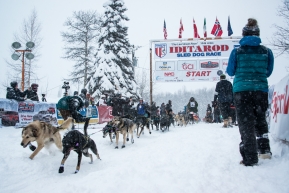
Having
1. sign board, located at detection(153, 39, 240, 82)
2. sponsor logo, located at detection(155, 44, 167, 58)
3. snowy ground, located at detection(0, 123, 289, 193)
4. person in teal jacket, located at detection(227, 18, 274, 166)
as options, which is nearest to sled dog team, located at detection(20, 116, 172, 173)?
snowy ground, located at detection(0, 123, 289, 193)

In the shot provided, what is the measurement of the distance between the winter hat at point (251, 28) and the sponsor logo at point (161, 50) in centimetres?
1450

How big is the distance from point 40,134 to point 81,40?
63.8 ft

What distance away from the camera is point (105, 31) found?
705 inches

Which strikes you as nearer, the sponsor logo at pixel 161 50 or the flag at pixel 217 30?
the sponsor logo at pixel 161 50

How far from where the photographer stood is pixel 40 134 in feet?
16.0

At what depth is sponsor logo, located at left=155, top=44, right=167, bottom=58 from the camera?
17375mm

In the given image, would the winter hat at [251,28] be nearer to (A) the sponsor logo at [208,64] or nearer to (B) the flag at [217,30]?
(A) the sponsor logo at [208,64]

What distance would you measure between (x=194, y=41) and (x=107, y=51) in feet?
25.1

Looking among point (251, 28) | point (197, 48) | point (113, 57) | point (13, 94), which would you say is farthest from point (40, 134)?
point (197, 48)

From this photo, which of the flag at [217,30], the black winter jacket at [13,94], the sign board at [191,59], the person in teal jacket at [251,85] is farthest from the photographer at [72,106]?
the flag at [217,30]

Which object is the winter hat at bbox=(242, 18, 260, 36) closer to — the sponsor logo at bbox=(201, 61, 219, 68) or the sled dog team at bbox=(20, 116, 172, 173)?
the sled dog team at bbox=(20, 116, 172, 173)

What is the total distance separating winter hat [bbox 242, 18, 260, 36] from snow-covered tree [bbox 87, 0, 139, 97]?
1430 centimetres

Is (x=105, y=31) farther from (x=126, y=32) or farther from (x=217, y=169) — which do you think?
(x=217, y=169)

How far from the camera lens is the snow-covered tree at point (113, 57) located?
56.7 ft
